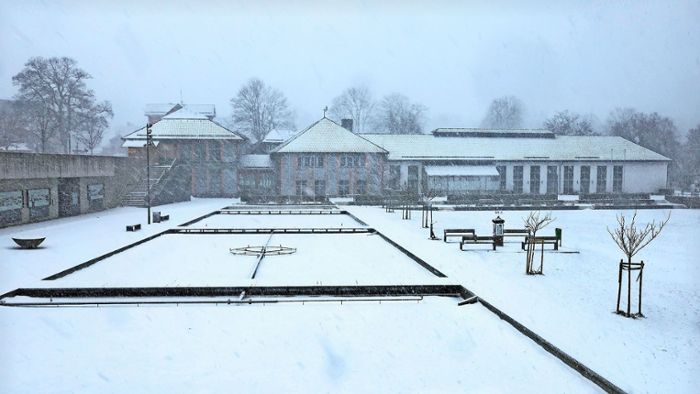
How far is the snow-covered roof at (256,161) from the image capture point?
55253mm

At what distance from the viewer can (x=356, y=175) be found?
5250cm

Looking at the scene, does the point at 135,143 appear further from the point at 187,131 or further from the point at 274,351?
the point at 274,351

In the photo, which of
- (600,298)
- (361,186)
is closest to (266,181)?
(361,186)

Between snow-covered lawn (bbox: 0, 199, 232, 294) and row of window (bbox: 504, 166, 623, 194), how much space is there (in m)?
36.4

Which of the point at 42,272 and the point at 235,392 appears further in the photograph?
the point at 42,272

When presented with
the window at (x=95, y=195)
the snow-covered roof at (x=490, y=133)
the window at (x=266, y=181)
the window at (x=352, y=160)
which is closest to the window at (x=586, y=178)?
the snow-covered roof at (x=490, y=133)

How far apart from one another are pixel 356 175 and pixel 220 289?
4025 cm

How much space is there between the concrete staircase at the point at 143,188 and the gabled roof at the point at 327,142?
415 inches

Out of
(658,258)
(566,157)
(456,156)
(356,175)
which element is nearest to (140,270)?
(658,258)

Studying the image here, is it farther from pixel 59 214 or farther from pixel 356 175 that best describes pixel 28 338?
pixel 356 175

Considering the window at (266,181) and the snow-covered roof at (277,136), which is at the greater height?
the snow-covered roof at (277,136)

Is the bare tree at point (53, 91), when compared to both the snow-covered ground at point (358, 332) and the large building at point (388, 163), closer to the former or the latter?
the large building at point (388, 163)

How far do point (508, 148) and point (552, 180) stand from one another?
221 inches

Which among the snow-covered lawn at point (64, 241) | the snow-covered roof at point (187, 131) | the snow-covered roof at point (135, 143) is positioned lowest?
the snow-covered lawn at point (64, 241)
